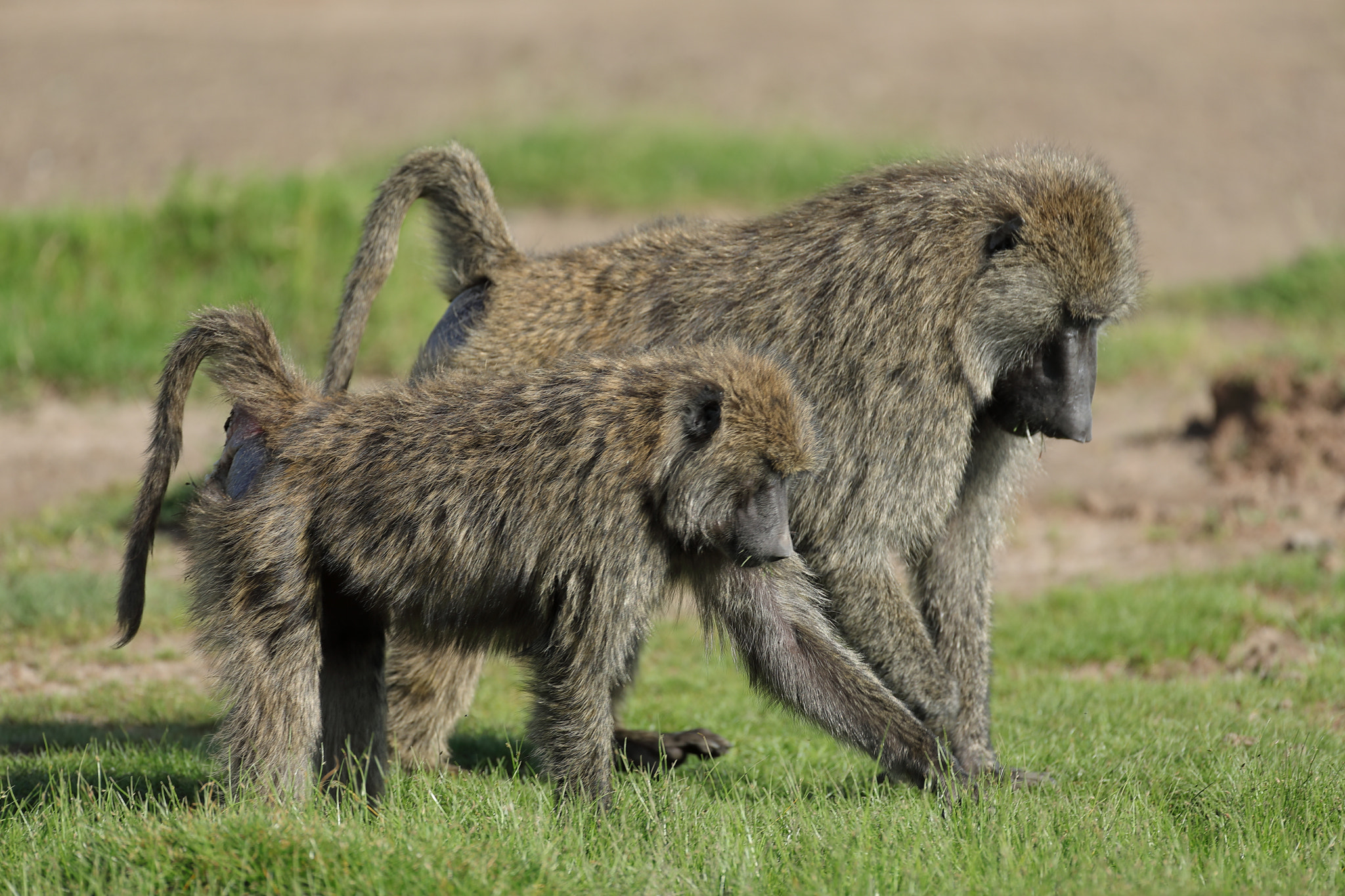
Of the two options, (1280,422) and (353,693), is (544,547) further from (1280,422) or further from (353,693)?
(1280,422)

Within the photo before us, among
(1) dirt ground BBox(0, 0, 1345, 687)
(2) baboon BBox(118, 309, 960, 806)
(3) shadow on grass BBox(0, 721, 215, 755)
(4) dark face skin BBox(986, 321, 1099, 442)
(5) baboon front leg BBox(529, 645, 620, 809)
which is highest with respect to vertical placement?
(1) dirt ground BBox(0, 0, 1345, 687)

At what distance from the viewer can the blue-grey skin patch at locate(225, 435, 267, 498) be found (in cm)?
412

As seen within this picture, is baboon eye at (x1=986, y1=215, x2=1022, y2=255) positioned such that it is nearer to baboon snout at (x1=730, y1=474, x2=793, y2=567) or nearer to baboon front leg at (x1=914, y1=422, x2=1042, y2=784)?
baboon front leg at (x1=914, y1=422, x2=1042, y2=784)

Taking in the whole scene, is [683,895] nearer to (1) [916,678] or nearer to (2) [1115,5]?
(1) [916,678]

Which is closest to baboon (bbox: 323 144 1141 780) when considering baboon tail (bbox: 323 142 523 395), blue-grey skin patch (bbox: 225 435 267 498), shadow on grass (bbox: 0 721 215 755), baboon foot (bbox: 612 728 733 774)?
baboon tail (bbox: 323 142 523 395)

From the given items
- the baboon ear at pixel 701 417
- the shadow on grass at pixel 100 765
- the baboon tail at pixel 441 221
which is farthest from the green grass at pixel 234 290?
the baboon ear at pixel 701 417

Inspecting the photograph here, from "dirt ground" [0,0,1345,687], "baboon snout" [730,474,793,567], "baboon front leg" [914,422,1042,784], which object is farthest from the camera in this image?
"dirt ground" [0,0,1345,687]

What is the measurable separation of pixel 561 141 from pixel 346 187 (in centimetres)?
349

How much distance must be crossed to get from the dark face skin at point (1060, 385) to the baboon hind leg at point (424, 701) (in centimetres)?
199

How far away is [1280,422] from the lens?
27.2 ft

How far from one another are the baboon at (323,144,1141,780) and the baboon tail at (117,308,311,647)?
66 centimetres

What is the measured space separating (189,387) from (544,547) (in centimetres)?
122

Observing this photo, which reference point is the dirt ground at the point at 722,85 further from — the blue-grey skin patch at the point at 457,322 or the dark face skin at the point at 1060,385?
the dark face skin at the point at 1060,385

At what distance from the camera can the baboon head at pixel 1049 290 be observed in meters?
4.37
